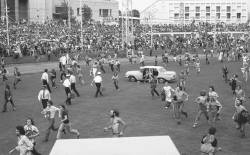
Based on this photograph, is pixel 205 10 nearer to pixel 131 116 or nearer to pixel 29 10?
pixel 29 10

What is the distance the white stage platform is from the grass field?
5.70 meters

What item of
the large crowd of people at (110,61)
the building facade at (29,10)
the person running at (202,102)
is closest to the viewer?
the large crowd of people at (110,61)

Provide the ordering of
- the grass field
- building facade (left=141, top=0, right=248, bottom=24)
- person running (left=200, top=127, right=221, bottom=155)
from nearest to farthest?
person running (left=200, top=127, right=221, bottom=155) → the grass field → building facade (left=141, top=0, right=248, bottom=24)

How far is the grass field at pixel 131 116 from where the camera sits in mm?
15492

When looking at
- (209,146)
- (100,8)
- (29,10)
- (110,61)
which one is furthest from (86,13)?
(209,146)

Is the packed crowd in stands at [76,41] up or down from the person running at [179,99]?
up

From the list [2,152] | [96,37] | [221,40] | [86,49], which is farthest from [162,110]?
[221,40]

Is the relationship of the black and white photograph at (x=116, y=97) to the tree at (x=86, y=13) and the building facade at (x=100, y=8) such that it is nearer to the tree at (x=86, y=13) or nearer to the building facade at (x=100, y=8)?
the tree at (x=86, y=13)

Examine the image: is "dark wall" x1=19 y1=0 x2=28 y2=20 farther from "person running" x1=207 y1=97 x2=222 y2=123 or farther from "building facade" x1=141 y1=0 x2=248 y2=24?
"person running" x1=207 y1=97 x2=222 y2=123

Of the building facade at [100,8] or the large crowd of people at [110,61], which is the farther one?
the building facade at [100,8]

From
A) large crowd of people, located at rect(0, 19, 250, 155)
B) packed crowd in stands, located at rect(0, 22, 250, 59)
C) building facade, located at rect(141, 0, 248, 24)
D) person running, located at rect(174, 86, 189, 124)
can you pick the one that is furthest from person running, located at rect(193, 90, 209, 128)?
building facade, located at rect(141, 0, 248, 24)

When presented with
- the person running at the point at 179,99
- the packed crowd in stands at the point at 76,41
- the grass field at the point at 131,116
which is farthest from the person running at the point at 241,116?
the packed crowd in stands at the point at 76,41

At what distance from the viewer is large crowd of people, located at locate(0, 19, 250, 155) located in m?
15.6

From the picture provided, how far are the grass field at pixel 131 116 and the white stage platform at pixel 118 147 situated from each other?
5.70 metres
